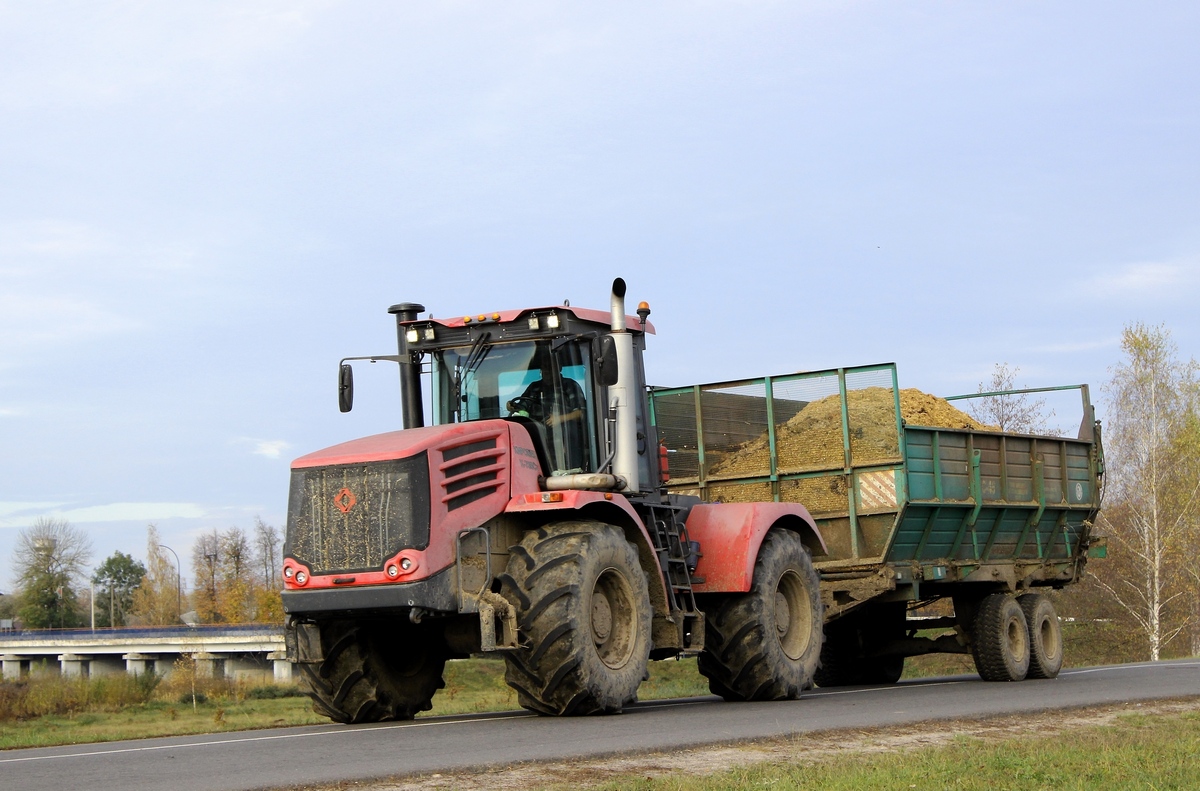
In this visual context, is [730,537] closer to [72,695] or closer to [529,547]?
[529,547]

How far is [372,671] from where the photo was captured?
455 inches

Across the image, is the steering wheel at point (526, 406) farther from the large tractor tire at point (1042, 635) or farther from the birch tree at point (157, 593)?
the birch tree at point (157, 593)

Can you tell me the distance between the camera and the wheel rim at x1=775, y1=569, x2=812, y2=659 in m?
13.9

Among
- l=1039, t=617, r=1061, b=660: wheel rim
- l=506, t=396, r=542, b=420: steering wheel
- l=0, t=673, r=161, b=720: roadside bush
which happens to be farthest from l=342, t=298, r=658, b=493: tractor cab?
l=0, t=673, r=161, b=720: roadside bush

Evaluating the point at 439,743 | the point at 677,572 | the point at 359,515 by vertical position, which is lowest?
the point at 439,743

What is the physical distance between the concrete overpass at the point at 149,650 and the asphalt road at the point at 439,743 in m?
51.9

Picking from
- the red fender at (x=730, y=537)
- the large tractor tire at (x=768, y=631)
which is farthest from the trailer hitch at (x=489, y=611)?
the large tractor tire at (x=768, y=631)

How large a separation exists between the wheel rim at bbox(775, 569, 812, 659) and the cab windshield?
3.01 m

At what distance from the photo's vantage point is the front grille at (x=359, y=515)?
34.4 ft

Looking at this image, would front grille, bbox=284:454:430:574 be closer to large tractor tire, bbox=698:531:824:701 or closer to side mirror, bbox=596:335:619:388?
side mirror, bbox=596:335:619:388

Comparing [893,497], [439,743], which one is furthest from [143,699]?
[439,743]

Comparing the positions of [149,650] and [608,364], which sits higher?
[608,364]

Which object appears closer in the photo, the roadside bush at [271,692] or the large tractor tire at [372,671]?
the large tractor tire at [372,671]

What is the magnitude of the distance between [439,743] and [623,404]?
4.09 m
